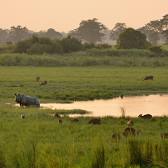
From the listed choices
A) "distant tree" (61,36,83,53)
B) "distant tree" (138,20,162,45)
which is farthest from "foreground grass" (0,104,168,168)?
"distant tree" (138,20,162,45)

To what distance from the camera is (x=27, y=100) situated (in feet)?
80.4

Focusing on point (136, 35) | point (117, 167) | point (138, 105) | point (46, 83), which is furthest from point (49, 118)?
point (136, 35)

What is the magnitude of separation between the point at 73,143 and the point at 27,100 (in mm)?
13022

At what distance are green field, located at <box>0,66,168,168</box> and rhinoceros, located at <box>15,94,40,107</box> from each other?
1678 millimetres

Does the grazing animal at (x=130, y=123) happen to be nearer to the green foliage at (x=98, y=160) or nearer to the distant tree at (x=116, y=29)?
the green foliage at (x=98, y=160)

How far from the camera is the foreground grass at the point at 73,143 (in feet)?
28.4

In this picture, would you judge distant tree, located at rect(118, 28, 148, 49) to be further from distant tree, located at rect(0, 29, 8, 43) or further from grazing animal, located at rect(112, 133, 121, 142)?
distant tree, located at rect(0, 29, 8, 43)

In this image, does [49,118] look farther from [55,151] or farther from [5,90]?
[5,90]

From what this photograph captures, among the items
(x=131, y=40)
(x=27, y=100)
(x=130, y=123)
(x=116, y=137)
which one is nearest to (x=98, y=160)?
(x=116, y=137)

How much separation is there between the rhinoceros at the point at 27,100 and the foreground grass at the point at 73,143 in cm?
279

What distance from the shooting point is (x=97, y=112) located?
2303cm

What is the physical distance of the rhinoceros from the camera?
24250 mm

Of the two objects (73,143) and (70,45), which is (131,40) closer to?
(70,45)

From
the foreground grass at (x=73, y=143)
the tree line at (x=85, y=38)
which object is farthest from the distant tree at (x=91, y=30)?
the foreground grass at (x=73, y=143)
